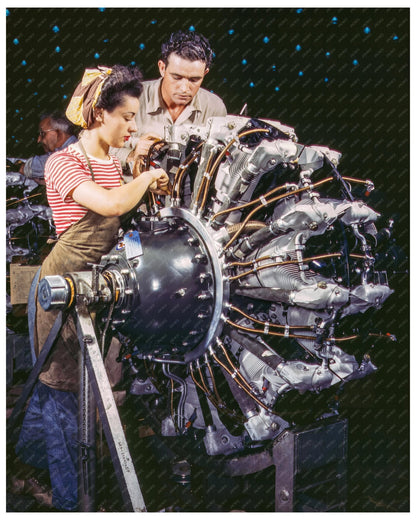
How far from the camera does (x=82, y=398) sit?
1.77m

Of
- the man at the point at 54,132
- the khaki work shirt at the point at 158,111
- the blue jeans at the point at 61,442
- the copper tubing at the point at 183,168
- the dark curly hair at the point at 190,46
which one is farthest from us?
the man at the point at 54,132

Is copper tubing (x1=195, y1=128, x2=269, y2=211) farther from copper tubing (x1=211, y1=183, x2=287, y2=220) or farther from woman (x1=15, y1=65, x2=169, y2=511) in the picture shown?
woman (x1=15, y1=65, x2=169, y2=511)

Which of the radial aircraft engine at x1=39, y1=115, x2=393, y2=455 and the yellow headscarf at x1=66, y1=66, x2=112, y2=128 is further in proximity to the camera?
the yellow headscarf at x1=66, y1=66, x2=112, y2=128

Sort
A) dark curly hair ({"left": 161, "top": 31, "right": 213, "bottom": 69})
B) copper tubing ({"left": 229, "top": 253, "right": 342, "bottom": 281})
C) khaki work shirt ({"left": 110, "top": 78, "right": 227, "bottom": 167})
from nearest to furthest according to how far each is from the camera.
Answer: copper tubing ({"left": 229, "top": 253, "right": 342, "bottom": 281})
dark curly hair ({"left": 161, "top": 31, "right": 213, "bottom": 69})
khaki work shirt ({"left": 110, "top": 78, "right": 227, "bottom": 167})

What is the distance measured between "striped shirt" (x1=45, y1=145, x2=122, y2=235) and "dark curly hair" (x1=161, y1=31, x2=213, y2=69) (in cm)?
67

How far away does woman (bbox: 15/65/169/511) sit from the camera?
1.95 meters

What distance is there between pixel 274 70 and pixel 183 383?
1.68m

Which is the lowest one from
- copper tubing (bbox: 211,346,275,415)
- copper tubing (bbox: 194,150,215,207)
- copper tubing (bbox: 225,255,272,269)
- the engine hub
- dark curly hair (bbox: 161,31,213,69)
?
copper tubing (bbox: 211,346,275,415)

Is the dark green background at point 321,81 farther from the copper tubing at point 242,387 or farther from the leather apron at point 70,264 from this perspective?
the leather apron at point 70,264

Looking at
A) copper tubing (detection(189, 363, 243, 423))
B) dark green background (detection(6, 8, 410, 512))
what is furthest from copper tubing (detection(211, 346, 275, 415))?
dark green background (detection(6, 8, 410, 512))

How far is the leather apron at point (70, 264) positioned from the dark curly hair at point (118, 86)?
44 cm

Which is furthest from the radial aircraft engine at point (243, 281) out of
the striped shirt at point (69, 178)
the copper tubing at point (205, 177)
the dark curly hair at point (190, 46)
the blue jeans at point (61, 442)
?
the dark curly hair at point (190, 46)

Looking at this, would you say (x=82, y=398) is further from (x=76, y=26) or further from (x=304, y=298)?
(x=76, y=26)

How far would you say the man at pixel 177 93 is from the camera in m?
2.35
